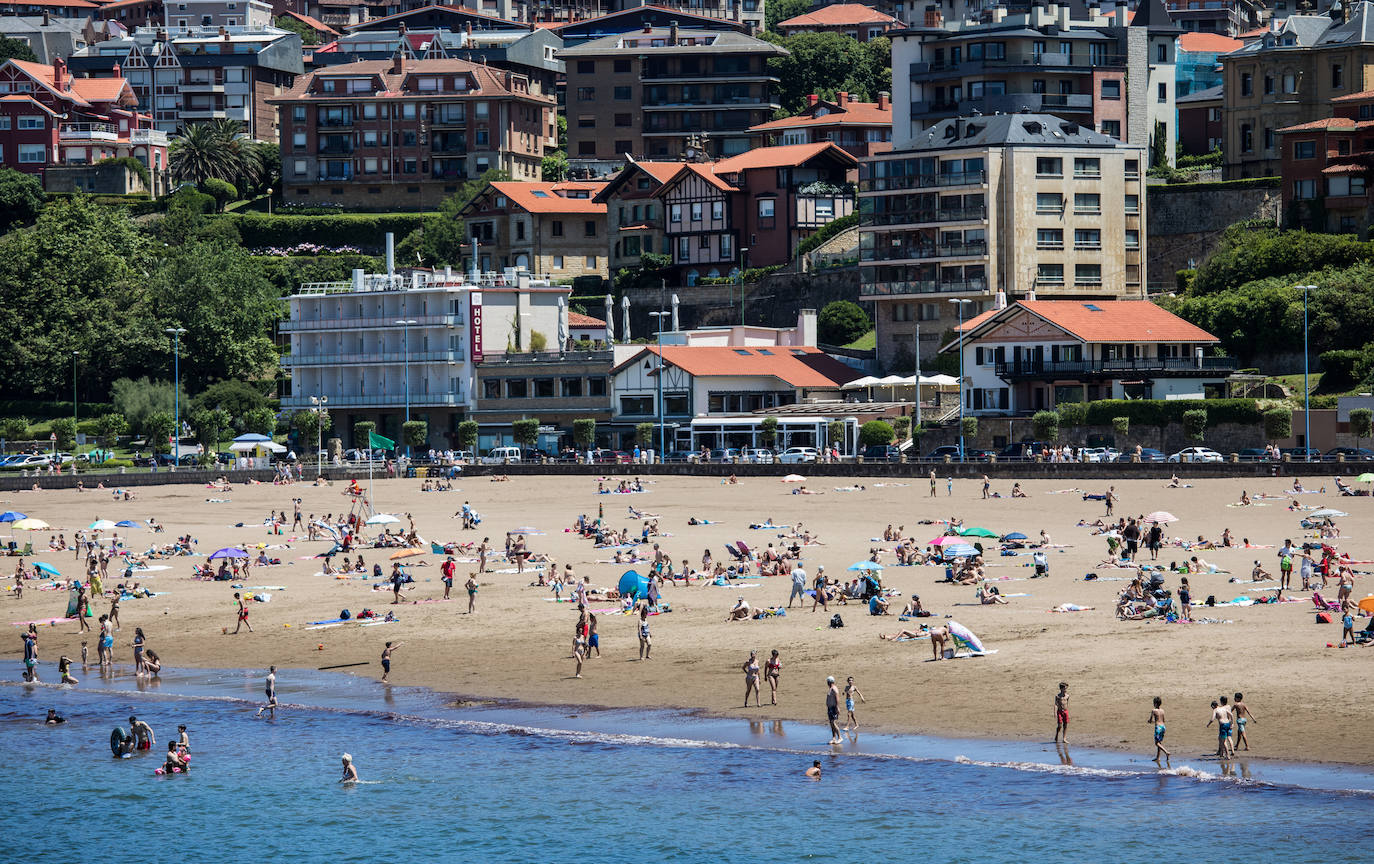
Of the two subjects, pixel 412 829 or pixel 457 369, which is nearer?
pixel 412 829

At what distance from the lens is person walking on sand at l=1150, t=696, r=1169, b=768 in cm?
2944

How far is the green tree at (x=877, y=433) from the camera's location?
3310 inches

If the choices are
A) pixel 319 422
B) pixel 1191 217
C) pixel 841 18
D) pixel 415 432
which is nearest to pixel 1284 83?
pixel 1191 217

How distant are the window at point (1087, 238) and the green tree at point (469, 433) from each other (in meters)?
33.1

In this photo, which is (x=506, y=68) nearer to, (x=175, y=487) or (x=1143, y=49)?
(x=1143, y=49)

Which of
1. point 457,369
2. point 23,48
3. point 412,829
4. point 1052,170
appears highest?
point 23,48

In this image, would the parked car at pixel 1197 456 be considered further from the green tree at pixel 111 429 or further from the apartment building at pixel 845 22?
the apartment building at pixel 845 22

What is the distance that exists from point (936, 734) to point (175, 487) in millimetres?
56547

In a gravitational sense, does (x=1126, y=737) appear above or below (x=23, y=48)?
below

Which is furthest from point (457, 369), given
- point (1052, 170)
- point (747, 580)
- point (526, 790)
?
point (526, 790)

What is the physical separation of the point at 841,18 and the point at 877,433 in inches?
3650

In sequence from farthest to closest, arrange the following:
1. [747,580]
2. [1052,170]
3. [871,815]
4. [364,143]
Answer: [364,143]
[1052,170]
[747,580]
[871,815]

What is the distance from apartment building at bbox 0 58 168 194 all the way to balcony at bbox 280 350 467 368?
1433 inches

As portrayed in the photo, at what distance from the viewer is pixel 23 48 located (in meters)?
153
